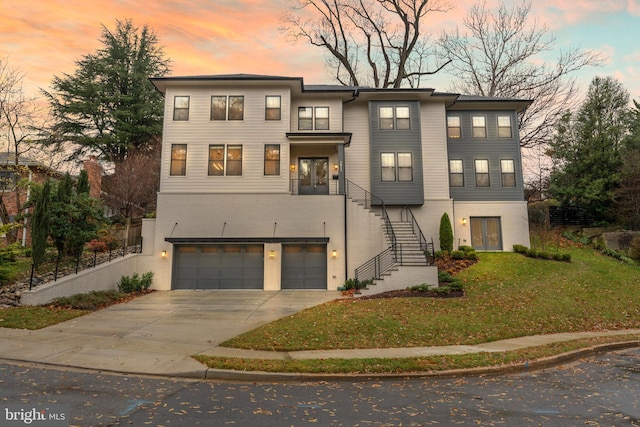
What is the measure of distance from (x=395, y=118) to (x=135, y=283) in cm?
1674

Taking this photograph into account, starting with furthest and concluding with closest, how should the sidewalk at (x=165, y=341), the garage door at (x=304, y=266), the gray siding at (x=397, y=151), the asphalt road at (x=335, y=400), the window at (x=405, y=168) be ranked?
1. the window at (x=405, y=168)
2. the gray siding at (x=397, y=151)
3. the garage door at (x=304, y=266)
4. the sidewalk at (x=165, y=341)
5. the asphalt road at (x=335, y=400)

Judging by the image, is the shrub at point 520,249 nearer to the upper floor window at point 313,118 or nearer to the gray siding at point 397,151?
the gray siding at point 397,151

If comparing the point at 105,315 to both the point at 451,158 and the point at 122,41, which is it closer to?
the point at 451,158

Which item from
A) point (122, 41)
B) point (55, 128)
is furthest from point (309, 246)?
point (122, 41)

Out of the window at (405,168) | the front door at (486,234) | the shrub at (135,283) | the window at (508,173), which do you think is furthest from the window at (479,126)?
the shrub at (135,283)

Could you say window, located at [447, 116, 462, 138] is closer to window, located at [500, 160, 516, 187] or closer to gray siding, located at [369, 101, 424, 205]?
gray siding, located at [369, 101, 424, 205]

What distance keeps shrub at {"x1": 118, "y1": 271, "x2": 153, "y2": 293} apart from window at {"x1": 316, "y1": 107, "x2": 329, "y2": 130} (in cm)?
1231

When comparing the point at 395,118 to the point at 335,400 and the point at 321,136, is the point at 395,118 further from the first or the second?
the point at 335,400

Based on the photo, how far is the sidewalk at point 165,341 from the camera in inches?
279

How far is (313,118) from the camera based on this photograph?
2030 centimetres

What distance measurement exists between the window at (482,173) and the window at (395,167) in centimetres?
470

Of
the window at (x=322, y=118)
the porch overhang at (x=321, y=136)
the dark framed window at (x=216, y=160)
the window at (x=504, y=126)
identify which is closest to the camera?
the porch overhang at (x=321, y=136)

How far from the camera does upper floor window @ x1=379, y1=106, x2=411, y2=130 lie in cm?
2039

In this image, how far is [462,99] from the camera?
21.7m
